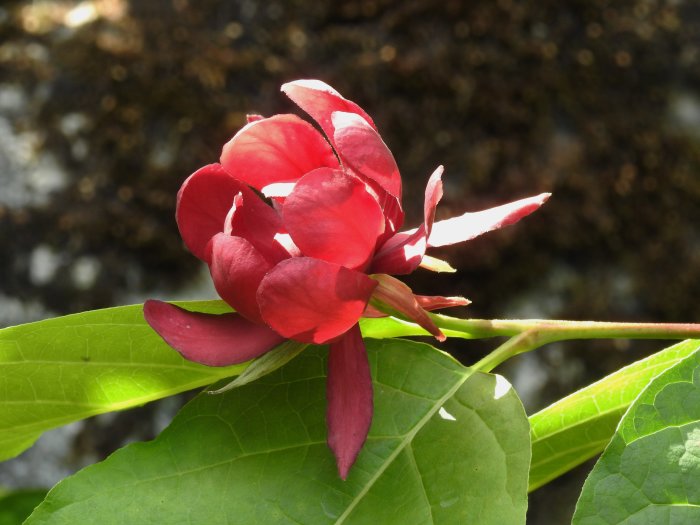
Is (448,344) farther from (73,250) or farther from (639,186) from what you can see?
(73,250)

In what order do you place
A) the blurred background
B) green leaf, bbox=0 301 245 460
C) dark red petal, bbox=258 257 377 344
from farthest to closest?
the blurred background
green leaf, bbox=0 301 245 460
dark red petal, bbox=258 257 377 344

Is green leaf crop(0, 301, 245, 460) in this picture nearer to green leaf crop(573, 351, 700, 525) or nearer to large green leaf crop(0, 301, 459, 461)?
large green leaf crop(0, 301, 459, 461)

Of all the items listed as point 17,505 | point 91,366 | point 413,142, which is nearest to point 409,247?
point 91,366

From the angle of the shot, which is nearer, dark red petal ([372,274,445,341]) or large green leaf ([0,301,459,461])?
dark red petal ([372,274,445,341])

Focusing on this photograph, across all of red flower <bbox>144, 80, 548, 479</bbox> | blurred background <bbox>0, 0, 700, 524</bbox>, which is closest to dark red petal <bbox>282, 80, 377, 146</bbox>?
red flower <bbox>144, 80, 548, 479</bbox>

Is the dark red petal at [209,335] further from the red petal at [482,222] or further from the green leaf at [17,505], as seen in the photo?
the green leaf at [17,505]
